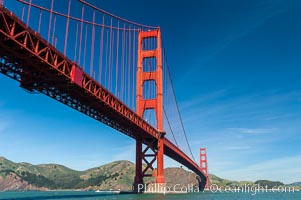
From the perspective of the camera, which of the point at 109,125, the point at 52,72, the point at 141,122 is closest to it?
the point at 52,72

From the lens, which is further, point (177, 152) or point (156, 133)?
point (177, 152)

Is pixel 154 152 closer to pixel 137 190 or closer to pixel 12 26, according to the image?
pixel 137 190

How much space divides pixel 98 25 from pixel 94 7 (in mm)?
3752

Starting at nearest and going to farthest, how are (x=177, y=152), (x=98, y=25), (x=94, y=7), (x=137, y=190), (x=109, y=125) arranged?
(x=94, y=7)
(x=98, y=25)
(x=109, y=125)
(x=137, y=190)
(x=177, y=152)

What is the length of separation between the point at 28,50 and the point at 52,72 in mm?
5261

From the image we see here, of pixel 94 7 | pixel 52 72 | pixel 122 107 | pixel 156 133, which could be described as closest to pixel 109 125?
pixel 122 107

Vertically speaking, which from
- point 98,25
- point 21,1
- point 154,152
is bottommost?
point 154,152

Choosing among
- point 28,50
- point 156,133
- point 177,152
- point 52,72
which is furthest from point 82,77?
point 177,152

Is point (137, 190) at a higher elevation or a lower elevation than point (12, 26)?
lower

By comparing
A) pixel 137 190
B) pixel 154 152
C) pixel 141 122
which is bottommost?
pixel 137 190

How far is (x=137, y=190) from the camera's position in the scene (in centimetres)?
6053

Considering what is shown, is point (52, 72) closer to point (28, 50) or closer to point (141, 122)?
point (28, 50)

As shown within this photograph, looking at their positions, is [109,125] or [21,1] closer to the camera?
[21,1]

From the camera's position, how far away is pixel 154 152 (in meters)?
63.2
